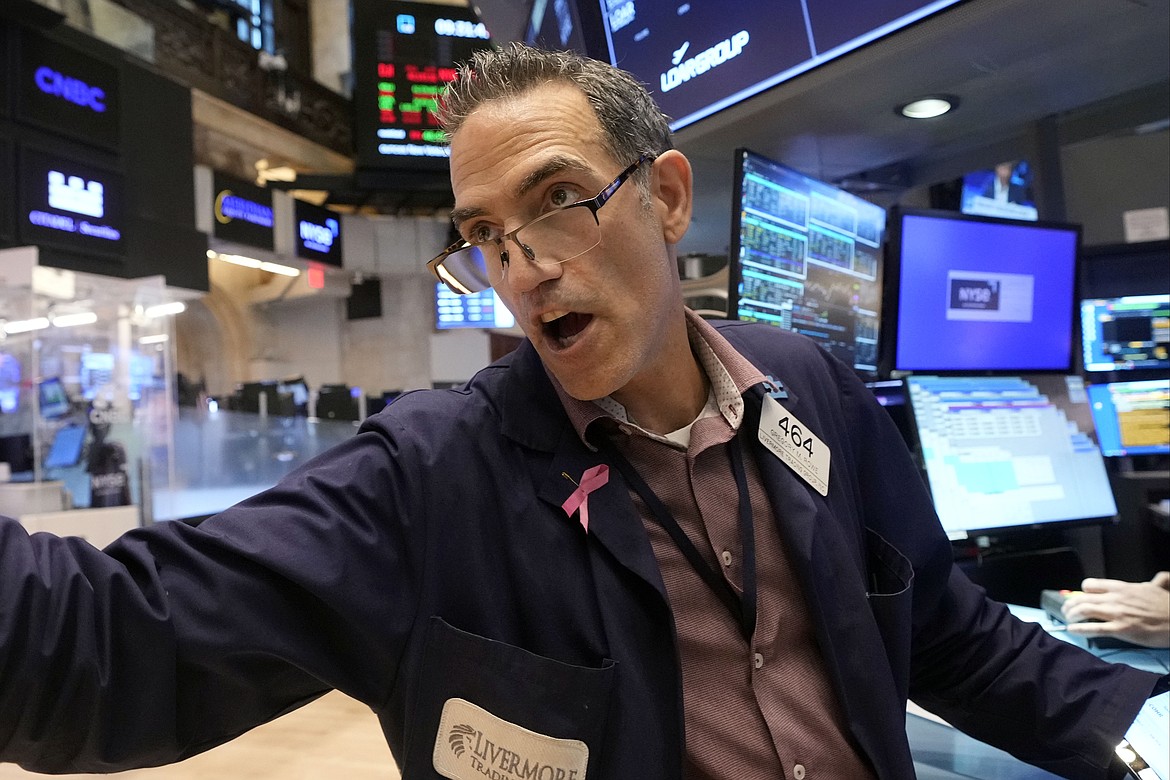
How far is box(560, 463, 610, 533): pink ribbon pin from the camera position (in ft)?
3.13

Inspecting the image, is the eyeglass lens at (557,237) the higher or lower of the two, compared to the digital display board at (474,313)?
lower

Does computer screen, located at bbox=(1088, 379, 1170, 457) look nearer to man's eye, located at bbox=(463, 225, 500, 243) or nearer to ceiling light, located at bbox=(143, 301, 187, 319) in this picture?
man's eye, located at bbox=(463, 225, 500, 243)

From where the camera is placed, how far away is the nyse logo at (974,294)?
6.71ft

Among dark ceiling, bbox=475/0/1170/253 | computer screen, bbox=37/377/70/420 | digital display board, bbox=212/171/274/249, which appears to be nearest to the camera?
dark ceiling, bbox=475/0/1170/253

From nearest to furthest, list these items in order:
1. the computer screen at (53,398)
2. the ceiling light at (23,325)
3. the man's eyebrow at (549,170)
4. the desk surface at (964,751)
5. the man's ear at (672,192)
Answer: the man's eyebrow at (549,170) → the man's ear at (672,192) → the desk surface at (964,751) → the ceiling light at (23,325) → the computer screen at (53,398)

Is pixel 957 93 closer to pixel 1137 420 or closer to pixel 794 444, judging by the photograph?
pixel 1137 420

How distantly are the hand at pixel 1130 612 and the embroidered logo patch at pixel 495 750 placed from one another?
44.8 inches

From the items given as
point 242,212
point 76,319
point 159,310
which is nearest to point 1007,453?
point 76,319

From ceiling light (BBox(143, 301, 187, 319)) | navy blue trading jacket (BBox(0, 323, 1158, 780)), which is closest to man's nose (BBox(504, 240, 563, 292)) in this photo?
navy blue trading jacket (BBox(0, 323, 1158, 780))

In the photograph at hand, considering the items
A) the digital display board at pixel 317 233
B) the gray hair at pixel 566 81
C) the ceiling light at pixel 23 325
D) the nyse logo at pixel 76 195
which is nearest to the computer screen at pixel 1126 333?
the gray hair at pixel 566 81

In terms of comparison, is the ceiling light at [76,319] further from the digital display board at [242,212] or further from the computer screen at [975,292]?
the computer screen at [975,292]

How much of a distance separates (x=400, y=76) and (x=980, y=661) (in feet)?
36.0

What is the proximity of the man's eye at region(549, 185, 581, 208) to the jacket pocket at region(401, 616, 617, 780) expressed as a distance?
1.75 feet

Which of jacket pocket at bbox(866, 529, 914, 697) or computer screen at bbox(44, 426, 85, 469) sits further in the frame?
computer screen at bbox(44, 426, 85, 469)
